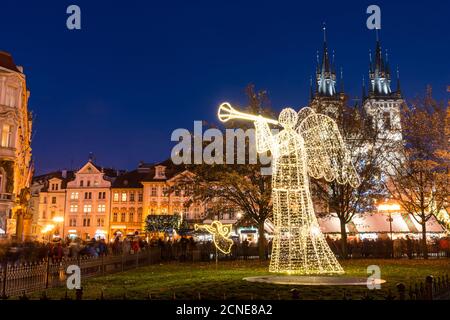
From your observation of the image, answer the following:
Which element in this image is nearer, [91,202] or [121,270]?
[121,270]

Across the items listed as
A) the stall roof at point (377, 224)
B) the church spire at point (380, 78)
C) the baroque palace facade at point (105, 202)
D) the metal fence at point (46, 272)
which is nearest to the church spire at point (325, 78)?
the church spire at point (380, 78)

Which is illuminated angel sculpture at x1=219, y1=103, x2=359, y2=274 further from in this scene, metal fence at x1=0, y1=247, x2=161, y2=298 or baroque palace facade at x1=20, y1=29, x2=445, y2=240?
baroque palace facade at x1=20, y1=29, x2=445, y2=240

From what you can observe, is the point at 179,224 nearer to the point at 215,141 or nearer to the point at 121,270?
the point at 215,141

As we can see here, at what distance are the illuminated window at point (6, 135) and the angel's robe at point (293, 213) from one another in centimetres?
3414

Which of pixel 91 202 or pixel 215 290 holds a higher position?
pixel 91 202

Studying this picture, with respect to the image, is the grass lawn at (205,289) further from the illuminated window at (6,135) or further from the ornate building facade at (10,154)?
the illuminated window at (6,135)

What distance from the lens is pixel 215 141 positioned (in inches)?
1243

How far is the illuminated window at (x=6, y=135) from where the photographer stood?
147 ft

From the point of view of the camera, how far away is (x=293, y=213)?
58.7 ft

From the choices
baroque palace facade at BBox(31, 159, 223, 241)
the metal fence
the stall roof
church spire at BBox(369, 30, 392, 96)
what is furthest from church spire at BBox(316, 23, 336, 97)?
the metal fence

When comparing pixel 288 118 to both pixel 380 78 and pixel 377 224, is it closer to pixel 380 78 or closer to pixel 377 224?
pixel 377 224

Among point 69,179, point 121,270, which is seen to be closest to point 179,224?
point 121,270
